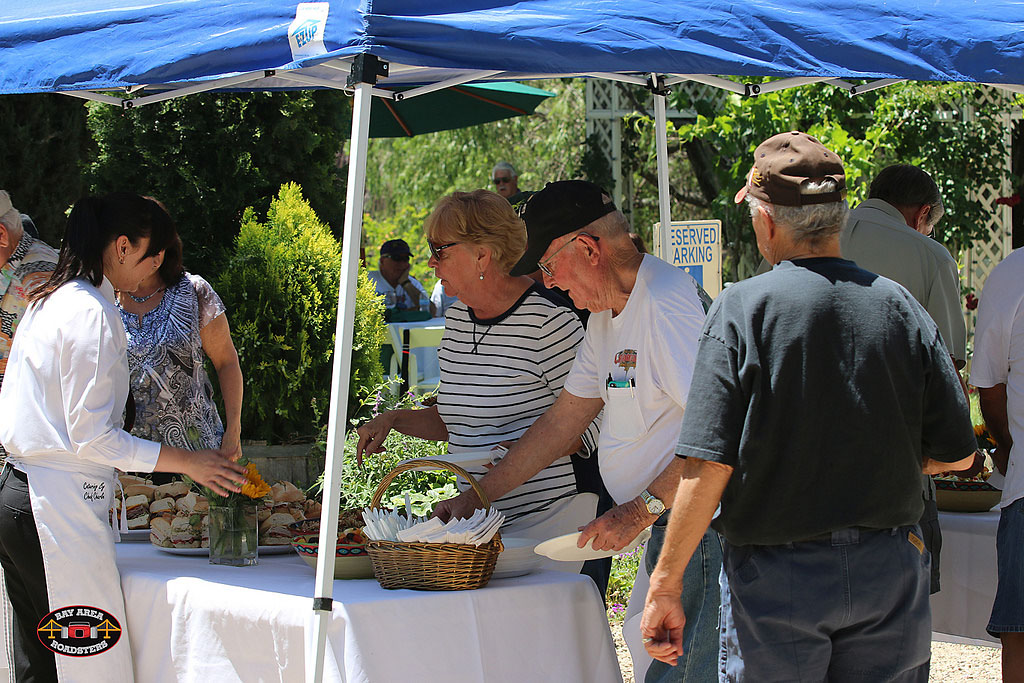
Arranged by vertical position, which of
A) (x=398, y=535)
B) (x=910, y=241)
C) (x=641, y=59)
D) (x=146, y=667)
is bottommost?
(x=146, y=667)

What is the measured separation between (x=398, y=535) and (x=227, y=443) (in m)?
1.45

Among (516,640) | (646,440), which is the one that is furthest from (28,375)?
(646,440)

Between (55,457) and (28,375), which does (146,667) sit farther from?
(28,375)

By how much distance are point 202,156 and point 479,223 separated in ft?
13.9

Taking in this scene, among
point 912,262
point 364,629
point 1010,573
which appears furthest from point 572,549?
point 912,262

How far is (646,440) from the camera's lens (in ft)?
7.88

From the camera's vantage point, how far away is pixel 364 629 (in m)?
2.34

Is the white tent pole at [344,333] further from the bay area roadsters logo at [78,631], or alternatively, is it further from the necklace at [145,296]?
the necklace at [145,296]

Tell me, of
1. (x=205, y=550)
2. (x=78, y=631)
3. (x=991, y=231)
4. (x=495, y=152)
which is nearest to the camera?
(x=78, y=631)

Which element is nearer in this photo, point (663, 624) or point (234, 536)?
point (663, 624)

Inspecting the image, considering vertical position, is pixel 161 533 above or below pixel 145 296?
below

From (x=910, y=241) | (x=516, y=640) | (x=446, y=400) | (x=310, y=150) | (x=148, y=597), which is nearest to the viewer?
(x=516, y=640)

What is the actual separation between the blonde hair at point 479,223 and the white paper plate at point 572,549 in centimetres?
90

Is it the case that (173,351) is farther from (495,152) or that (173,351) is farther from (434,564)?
(495,152)
